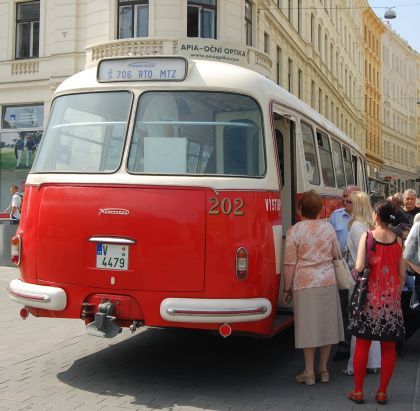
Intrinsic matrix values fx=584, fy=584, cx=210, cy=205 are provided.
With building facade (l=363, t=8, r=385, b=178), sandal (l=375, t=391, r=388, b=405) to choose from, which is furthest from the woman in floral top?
building facade (l=363, t=8, r=385, b=178)

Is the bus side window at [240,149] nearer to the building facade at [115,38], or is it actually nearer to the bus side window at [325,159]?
the bus side window at [325,159]

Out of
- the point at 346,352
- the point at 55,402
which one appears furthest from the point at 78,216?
the point at 346,352

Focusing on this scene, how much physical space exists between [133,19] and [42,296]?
16.8 metres

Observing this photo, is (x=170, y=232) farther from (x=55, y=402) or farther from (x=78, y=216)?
(x=55, y=402)

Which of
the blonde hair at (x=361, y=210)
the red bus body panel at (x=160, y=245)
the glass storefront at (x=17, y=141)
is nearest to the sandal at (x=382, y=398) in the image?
the red bus body panel at (x=160, y=245)

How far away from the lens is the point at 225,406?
4938mm

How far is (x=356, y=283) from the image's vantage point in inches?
201

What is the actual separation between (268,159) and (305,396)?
2.18 metres

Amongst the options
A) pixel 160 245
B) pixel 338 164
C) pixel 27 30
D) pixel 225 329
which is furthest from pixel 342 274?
pixel 27 30

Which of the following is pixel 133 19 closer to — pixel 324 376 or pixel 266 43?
pixel 266 43

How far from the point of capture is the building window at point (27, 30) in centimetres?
2305

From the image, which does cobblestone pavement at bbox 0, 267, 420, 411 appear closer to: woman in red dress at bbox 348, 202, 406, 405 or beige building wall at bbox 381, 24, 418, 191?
woman in red dress at bbox 348, 202, 406, 405

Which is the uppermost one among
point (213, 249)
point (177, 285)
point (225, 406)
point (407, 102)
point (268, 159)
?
point (407, 102)

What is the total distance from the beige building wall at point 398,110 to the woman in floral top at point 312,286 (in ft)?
201
